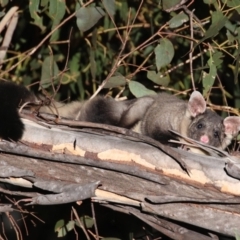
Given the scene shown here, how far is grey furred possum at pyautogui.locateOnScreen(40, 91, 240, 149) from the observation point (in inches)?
193

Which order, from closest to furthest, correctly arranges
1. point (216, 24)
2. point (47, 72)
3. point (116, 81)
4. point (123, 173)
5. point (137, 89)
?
point (123, 173) → point (216, 24) → point (116, 81) → point (137, 89) → point (47, 72)

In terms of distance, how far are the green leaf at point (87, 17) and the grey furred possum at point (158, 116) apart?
21.7 inches

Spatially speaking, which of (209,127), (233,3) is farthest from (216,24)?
(209,127)

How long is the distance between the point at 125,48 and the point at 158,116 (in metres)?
0.77

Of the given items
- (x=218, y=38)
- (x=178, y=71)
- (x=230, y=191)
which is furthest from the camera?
(x=178, y=71)

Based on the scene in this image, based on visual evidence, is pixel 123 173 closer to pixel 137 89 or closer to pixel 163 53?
pixel 163 53

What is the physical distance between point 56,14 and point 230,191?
1.69 metres

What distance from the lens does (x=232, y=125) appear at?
481 centimetres

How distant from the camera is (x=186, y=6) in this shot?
4613mm

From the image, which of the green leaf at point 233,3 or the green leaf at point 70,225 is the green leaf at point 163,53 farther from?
the green leaf at point 70,225

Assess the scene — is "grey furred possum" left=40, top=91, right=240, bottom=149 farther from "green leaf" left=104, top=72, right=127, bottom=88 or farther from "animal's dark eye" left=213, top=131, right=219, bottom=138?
"green leaf" left=104, top=72, right=127, bottom=88

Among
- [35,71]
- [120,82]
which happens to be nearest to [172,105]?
[120,82]

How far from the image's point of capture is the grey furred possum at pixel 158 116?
491 cm

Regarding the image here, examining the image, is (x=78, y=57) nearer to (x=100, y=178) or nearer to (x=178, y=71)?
(x=178, y=71)
